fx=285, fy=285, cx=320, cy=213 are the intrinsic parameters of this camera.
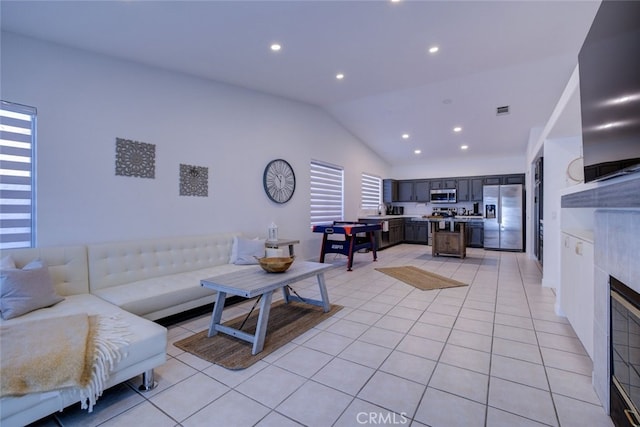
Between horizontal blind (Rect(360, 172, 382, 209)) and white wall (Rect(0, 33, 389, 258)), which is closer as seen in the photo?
white wall (Rect(0, 33, 389, 258))

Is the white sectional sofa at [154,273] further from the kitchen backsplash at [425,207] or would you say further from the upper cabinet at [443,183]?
the upper cabinet at [443,183]

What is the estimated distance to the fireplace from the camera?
1.32m

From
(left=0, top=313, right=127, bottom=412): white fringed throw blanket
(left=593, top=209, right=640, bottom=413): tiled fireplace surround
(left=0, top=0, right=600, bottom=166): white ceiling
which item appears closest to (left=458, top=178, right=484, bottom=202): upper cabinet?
(left=0, top=0, right=600, bottom=166): white ceiling

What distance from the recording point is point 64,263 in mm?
2643

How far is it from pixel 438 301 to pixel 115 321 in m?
3.42

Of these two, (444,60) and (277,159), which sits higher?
(444,60)

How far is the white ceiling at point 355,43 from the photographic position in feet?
8.60

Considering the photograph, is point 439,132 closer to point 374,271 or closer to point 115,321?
point 374,271

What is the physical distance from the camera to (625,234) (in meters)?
1.45

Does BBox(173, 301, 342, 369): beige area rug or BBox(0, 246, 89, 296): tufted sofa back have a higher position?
BBox(0, 246, 89, 296): tufted sofa back

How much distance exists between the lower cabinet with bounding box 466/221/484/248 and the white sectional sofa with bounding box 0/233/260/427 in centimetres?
709

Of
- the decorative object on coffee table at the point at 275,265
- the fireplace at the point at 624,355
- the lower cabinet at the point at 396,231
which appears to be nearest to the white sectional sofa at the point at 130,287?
the decorative object on coffee table at the point at 275,265

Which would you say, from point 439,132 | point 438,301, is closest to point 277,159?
point 438,301

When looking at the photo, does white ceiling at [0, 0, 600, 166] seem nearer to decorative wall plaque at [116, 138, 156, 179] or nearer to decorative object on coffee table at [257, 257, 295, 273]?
decorative wall plaque at [116, 138, 156, 179]
